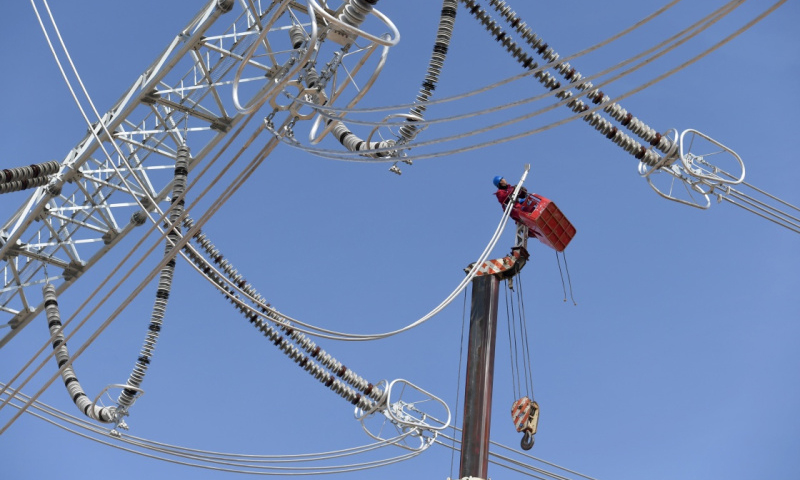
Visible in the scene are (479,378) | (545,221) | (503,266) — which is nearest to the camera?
(479,378)

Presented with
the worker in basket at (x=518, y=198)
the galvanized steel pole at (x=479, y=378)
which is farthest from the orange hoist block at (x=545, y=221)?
A: the galvanized steel pole at (x=479, y=378)

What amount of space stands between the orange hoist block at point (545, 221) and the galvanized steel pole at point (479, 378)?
102 cm

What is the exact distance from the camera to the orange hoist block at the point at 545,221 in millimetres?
14125

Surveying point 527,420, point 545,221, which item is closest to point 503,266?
point 545,221

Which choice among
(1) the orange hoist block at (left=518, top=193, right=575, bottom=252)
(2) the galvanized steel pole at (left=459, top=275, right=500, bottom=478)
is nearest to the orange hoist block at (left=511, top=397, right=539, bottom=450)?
(2) the galvanized steel pole at (left=459, top=275, right=500, bottom=478)

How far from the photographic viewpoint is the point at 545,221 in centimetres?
1420

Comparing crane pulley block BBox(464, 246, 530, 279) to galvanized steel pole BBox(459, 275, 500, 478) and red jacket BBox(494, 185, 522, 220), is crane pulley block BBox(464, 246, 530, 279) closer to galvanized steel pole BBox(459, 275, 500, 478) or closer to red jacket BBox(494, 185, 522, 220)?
galvanized steel pole BBox(459, 275, 500, 478)

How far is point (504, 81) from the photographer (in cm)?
1021

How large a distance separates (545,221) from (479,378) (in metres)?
2.33

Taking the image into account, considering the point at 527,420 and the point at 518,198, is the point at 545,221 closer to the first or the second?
the point at 518,198

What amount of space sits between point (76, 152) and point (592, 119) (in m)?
6.89

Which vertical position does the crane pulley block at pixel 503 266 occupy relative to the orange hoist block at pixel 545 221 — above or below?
below

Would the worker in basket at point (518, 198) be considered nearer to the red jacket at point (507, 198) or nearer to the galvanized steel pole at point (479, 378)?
the red jacket at point (507, 198)

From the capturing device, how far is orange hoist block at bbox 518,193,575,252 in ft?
46.3
